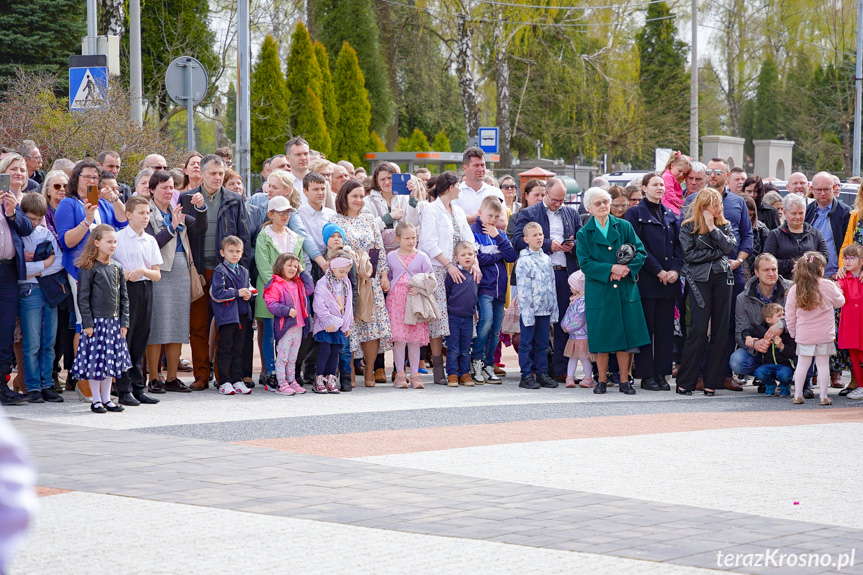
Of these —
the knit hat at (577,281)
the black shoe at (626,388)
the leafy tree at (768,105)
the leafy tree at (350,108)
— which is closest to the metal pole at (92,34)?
the knit hat at (577,281)

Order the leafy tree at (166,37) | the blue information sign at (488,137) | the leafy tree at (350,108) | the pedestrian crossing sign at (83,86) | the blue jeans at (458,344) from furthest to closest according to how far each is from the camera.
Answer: the leafy tree at (350,108) → the leafy tree at (166,37) → the blue information sign at (488,137) → the pedestrian crossing sign at (83,86) → the blue jeans at (458,344)

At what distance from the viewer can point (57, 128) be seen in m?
14.5

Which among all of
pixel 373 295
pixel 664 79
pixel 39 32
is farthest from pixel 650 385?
pixel 664 79

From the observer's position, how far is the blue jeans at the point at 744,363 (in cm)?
1108

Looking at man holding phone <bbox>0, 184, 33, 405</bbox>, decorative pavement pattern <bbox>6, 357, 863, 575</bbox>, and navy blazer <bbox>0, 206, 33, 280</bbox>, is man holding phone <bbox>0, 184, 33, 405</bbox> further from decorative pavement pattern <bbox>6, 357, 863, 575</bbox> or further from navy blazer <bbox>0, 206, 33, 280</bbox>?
decorative pavement pattern <bbox>6, 357, 863, 575</bbox>

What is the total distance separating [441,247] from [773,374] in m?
3.48

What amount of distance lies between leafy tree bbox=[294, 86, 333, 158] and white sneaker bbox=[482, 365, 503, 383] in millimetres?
24996

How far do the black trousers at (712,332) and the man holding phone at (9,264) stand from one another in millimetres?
6126

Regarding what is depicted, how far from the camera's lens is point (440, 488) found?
249 inches

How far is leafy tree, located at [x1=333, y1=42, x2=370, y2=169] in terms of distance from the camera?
38.6 meters

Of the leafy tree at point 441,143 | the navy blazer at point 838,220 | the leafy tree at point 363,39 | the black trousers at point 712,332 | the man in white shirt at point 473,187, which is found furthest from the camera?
the leafy tree at point 441,143

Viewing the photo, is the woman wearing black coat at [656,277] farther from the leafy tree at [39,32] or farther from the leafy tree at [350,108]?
the leafy tree at [350,108]

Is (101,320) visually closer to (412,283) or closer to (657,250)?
(412,283)

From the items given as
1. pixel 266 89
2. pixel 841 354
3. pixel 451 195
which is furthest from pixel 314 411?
pixel 266 89
